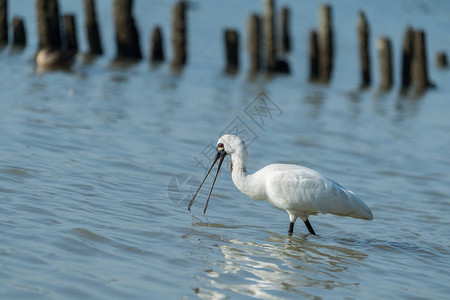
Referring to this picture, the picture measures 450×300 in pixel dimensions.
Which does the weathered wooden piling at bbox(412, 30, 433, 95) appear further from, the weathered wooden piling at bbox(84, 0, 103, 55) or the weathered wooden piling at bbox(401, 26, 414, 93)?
the weathered wooden piling at bbox(84, 0, 103, 55)

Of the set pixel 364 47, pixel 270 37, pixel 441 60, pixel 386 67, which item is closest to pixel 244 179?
pixel 364 47

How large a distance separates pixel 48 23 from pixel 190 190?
562 inches

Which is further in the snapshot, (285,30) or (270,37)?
(285,30)

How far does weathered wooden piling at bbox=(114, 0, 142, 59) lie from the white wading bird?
53.8ft

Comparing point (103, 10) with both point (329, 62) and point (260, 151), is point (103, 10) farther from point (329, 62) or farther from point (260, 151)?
point (260, 151)

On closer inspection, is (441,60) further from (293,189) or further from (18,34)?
(293,189)

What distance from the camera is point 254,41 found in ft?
76.3

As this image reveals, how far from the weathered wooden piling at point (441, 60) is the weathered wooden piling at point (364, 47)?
7.80 m

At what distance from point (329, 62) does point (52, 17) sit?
27.3 feet

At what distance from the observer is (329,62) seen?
23.2 m

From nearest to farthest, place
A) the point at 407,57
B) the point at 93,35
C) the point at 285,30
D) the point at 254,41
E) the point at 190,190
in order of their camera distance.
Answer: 1. the point at 190,190
2. the point at 254,41
3. the point at 93,35
4. the point at 407,57
5. the point at 285,30

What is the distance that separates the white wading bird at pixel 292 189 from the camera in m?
6.95

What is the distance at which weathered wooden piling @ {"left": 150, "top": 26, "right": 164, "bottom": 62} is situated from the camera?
23.6 meters

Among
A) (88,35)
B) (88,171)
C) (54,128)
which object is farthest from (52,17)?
(88,171)
